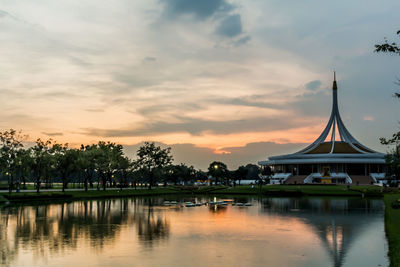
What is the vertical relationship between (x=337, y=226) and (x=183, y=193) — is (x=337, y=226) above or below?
above

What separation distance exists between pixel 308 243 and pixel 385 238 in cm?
545

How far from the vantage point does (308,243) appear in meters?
23.2

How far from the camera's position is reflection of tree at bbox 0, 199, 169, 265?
22016 mm

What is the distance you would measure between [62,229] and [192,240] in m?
9.69

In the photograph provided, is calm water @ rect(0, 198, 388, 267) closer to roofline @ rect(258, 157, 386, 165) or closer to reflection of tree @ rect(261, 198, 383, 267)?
reflection of tree @ rect(261, 198, 383, 267)

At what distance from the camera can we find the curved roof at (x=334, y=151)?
114m

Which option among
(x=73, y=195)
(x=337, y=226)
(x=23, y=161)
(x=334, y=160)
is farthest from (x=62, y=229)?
(x=334, y=160)

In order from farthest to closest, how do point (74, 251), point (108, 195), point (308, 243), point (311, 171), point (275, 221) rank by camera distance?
point (311, 171) → point (108, 195) → point (275, 221) → point (308, 243) → point (74, 251)

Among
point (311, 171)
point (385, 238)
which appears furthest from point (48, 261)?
point (311, 171)

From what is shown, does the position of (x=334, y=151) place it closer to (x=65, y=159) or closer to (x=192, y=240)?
(x=65, y=159)

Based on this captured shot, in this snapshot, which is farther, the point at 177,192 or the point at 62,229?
the point at 177,192

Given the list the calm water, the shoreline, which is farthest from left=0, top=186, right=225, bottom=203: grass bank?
the calm water

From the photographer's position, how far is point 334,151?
394ft

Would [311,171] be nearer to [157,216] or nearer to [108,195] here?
[108,195]
